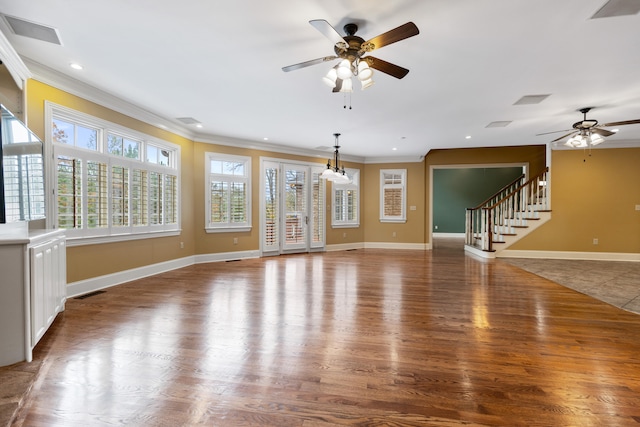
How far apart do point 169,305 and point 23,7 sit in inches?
123

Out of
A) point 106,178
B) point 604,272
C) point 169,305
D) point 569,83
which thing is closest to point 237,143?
point 106,178

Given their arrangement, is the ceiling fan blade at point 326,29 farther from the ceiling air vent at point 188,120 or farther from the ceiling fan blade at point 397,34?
the ceiling air vent at point 188,120

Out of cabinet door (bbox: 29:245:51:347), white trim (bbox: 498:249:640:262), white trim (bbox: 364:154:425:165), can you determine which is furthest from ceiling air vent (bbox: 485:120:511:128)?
cabinet door (bbox: 29:245:51:347)

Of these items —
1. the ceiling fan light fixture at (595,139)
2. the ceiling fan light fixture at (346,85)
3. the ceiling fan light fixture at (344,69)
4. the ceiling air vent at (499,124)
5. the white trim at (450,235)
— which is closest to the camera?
the ceiling fan light fixture at (344,69)

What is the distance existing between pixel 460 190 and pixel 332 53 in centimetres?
1160

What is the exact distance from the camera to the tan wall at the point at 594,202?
7.11m

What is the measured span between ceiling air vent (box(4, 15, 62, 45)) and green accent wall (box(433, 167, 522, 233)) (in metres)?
12.5

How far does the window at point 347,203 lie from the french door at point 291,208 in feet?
1.79

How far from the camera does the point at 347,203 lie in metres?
9.34

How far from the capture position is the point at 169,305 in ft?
12.3

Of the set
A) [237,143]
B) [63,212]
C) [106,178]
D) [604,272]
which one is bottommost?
[604,272]

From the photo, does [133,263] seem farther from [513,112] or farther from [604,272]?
[604,272]

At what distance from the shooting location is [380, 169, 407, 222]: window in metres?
9.51

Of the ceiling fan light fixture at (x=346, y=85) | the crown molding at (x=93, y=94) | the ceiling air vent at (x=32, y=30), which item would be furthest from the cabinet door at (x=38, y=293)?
the ceiling fan light fixture at (x=346, y=85)
